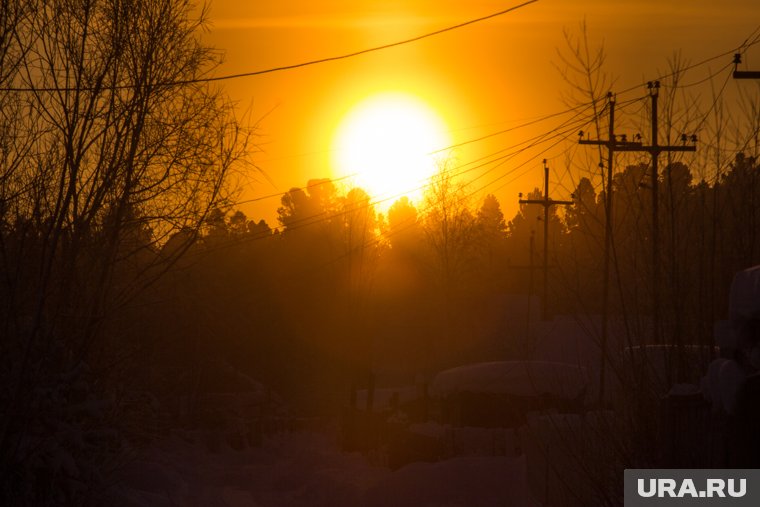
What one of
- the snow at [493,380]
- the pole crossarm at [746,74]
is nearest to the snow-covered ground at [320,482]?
the snow at [493,380]

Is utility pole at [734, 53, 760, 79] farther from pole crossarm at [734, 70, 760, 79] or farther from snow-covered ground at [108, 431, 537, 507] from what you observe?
snow-covered ground at [108, 431, 537, 507]

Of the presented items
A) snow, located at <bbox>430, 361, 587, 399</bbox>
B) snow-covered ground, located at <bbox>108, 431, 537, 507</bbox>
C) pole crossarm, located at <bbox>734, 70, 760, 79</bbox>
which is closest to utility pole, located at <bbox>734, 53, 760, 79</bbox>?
pole crossarm, located at <bbox>734, 70, 760, 79</bbox>

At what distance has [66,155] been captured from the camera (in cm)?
1169

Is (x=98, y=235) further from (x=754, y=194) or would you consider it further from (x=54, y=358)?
(x=754, y=194)

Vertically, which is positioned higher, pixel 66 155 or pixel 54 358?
pixel 66 155

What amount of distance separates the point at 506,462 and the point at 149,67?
14.1m

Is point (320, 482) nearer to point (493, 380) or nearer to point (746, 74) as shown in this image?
point (493, 380)

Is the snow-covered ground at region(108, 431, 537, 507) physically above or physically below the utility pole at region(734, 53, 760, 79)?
below

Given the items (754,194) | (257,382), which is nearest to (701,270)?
(754,194)

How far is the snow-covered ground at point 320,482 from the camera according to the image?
68.8ft

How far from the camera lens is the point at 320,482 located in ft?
85.4

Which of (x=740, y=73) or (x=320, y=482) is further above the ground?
(x=740, y=73)

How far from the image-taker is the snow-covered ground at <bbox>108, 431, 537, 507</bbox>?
826 inches

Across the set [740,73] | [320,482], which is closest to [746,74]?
[740,73]
